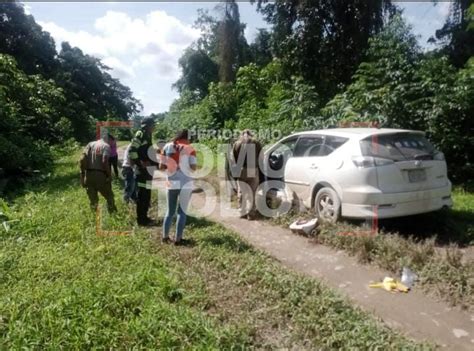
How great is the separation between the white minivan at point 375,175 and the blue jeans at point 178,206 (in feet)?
6.98

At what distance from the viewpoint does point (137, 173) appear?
6.73m

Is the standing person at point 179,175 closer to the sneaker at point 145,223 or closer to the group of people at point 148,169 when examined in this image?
the group of people at point 148,169

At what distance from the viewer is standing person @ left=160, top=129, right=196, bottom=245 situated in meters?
5.80

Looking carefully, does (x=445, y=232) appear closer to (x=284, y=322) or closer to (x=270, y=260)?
(x=270, y=260)

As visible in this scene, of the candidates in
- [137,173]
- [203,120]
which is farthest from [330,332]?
[203,120]

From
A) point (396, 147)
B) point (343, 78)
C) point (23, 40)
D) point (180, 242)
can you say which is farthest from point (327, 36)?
point (23, 40)

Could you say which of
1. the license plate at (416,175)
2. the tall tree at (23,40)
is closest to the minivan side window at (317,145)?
the license plate at (416,175)

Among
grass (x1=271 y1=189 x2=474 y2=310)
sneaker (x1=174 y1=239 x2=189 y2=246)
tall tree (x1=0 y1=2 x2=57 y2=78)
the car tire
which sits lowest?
sneaker (x1=174 y1=239 x2=189 y2=246)

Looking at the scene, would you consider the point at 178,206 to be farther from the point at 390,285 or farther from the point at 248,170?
the point at 390,285

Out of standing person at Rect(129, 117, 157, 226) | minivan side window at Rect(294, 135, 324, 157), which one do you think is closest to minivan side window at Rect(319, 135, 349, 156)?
minivan side window at Rect(294, 135, 324, 157)

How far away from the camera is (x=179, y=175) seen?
5801mm

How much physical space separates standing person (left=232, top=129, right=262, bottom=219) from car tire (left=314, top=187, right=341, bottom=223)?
51.1 inches

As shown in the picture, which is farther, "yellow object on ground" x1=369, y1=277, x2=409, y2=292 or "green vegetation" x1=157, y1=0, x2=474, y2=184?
"green vegetation" x1=157, y1=0, x2=474, y2=184

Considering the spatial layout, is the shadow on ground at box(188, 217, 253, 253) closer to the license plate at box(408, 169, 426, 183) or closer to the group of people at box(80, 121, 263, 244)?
the group of people at box(80, 121, 263, 244)
